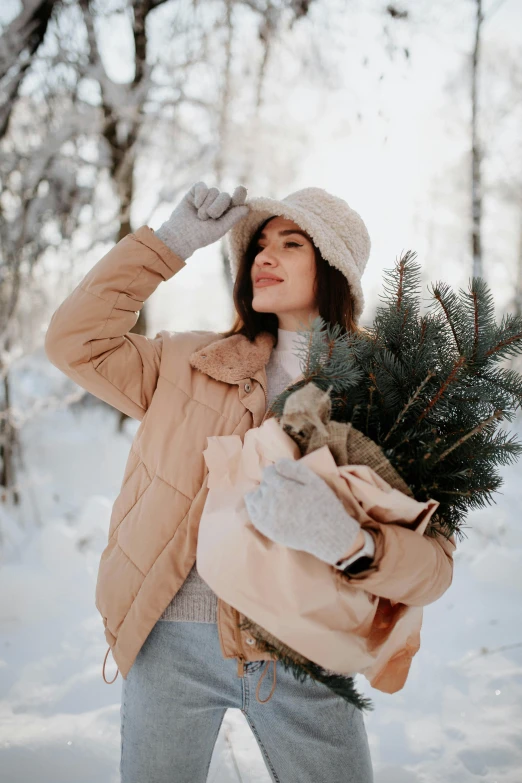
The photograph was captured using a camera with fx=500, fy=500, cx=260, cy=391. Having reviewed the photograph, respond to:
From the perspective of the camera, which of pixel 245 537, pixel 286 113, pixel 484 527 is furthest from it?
pixel 286 113

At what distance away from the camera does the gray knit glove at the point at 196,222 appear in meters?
1.51

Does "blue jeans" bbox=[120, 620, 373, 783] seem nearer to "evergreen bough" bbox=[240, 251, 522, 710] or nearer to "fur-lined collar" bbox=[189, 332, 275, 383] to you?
"evergreen bough" bbox=[240, 251, 522, 710]

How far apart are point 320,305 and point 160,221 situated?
1553 mm

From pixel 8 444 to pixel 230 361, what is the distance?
3.48 metres

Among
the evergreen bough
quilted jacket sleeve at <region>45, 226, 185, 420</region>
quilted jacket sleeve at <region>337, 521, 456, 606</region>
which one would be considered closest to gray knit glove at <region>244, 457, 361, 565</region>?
quilted jacket sleeve at <region>337, 521, 456, 606</region>

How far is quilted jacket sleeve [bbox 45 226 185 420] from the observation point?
1.42 meters

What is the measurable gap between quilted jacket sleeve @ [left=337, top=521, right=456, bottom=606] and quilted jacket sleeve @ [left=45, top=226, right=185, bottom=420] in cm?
89

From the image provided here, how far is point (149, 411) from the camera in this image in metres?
1.52

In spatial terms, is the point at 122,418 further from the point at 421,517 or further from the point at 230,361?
the point at 421,517

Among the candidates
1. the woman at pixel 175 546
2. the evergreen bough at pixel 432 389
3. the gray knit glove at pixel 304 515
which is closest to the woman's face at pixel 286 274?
the woman at pixel 175 546

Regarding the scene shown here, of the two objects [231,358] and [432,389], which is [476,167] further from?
[432,389]

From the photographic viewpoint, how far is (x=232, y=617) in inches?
51.3

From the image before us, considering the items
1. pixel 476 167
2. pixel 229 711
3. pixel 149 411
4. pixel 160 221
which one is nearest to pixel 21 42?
pixel 160 221

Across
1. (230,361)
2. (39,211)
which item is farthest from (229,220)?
(39,211)
